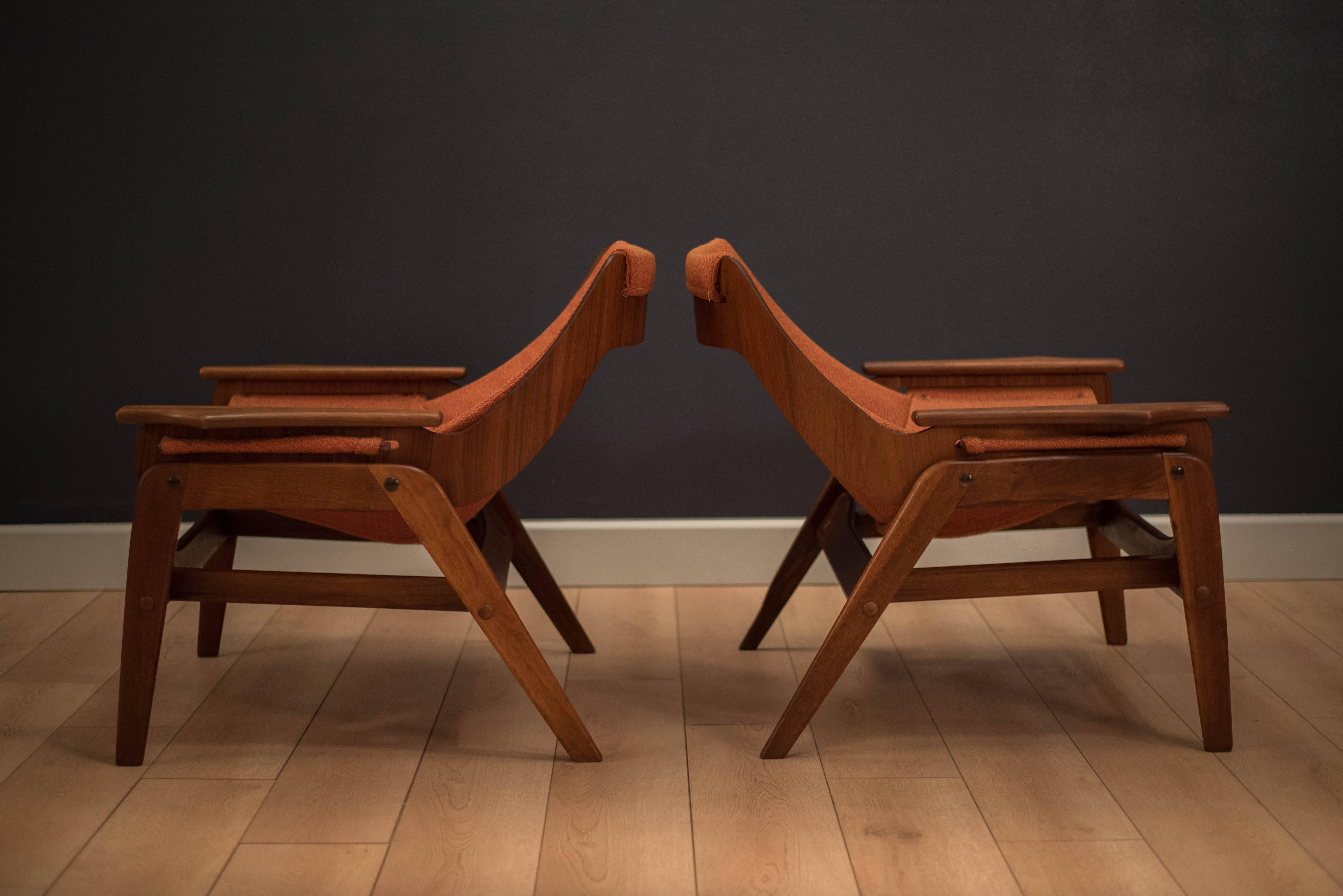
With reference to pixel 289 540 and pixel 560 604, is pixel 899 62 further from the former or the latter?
pixel 289 540

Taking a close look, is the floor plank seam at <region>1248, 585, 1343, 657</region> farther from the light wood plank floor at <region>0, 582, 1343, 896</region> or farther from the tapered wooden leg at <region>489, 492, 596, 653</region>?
the tapered wooden leg at <region>489, 492, 596, 653</region>

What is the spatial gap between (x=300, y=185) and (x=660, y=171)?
848mm

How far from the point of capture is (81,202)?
236 cm

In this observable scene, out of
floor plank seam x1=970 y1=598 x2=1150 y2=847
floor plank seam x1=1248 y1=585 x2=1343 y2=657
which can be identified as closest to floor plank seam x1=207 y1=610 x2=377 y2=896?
floor plank seam x1=970 y1=598 x2=1150 y2=847

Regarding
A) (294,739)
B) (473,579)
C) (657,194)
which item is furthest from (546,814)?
(657,194)

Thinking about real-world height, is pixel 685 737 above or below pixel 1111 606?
below

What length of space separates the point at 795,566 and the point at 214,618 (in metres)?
1.15

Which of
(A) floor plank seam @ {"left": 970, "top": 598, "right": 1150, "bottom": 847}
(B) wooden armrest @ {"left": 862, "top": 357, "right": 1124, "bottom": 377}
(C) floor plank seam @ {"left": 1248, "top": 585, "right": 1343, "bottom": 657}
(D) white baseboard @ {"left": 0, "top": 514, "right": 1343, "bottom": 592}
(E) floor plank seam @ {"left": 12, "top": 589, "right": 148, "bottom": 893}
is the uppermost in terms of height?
(B) wooden armrest @ {"left": 862, "top": 357, "right": 1124, "bottom": 377}

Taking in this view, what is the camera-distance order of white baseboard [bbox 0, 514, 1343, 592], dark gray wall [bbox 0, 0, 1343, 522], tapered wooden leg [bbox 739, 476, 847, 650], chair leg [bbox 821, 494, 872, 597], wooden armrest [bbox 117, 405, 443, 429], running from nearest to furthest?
wooden armrest [bbox 117, 405, 443, 429] → chair leg [bbox 821, 494, 872, 597] → tapered wooden leg [bbox 739, 476, 847, 650] → dark gray wall [bbox 0, 0, 1343, 522] → white baseboard [bbox 0, 514, 1343, 592]

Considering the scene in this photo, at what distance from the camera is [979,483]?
1473 mm

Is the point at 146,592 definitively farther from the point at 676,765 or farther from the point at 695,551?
the point at 695,551

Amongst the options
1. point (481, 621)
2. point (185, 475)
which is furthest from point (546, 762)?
point (185, 475)

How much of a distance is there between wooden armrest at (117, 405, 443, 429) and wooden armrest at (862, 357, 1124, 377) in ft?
2.96

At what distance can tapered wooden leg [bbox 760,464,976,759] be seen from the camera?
1468 millimetres
